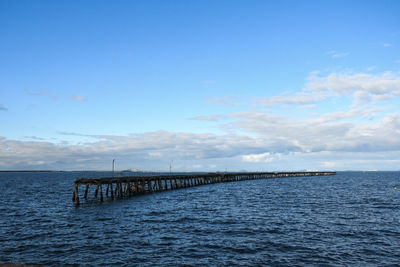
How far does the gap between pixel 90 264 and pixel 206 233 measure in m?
9.11

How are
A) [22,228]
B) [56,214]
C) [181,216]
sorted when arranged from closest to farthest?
[22,228]
[181,216]
[56,214]

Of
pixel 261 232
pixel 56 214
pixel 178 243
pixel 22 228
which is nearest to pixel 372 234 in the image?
pixel 261 232

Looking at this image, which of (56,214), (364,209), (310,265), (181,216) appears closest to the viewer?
(310,265)

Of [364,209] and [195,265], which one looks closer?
[195,265]

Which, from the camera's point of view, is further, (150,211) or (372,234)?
(150,211)

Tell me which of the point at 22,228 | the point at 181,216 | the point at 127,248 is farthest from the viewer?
the point at 181,216

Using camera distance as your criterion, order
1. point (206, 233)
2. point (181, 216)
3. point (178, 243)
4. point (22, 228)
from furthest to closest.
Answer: point (181, 216) → point (22, 228) → point (206, 233) → point (178, 243)

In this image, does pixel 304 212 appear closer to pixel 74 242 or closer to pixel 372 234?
pixel 372 234

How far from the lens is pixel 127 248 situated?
695 inches

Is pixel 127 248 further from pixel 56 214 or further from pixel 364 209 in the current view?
pixel 364 209

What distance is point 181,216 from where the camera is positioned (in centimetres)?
2884

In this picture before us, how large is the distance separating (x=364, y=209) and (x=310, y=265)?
79.3ft

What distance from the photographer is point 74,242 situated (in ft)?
63.1

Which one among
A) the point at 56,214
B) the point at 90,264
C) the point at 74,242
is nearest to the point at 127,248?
the point at 90,264
